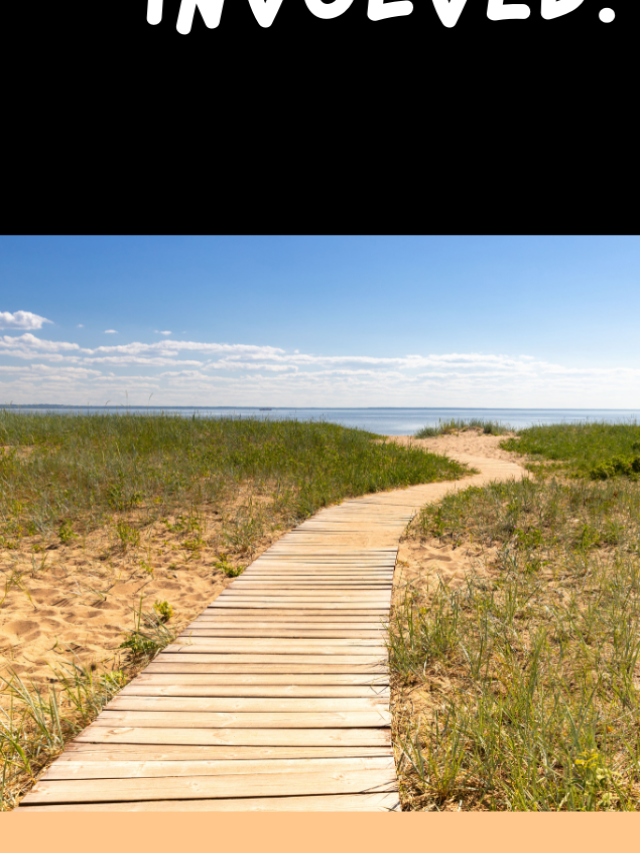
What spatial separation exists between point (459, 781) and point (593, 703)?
108 cm

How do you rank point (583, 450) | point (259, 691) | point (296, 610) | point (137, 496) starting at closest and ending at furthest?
point (259, 691) < point (296, 610) < point (137, 496) < point (583, 450)

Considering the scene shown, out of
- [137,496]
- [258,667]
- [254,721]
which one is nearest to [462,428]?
[137,496]

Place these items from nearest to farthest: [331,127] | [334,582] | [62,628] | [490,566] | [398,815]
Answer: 1. [398,815]
2. [331,127]
3. [62,628]
4. [334,582]
5. [490,566]

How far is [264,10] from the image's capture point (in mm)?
2660

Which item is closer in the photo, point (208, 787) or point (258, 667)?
point (208, 787)

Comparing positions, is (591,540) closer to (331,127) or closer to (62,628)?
(331,127)

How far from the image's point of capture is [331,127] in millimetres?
2807

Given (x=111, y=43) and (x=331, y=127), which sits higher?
(x=111, y=43)

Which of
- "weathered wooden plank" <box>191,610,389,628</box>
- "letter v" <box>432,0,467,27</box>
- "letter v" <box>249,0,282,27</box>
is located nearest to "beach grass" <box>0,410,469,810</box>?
"weathered wooden plank" <box>191,610,389,628</box>

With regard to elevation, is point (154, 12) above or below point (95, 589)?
above

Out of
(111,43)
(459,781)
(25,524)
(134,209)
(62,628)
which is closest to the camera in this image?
(459,781)

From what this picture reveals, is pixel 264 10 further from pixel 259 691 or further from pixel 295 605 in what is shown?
pixel 295 605

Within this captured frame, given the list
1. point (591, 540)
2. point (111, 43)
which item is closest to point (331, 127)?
point (111, 43)

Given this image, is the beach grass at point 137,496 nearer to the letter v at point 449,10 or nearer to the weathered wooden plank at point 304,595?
the weathered wooden plank at point 304,595
